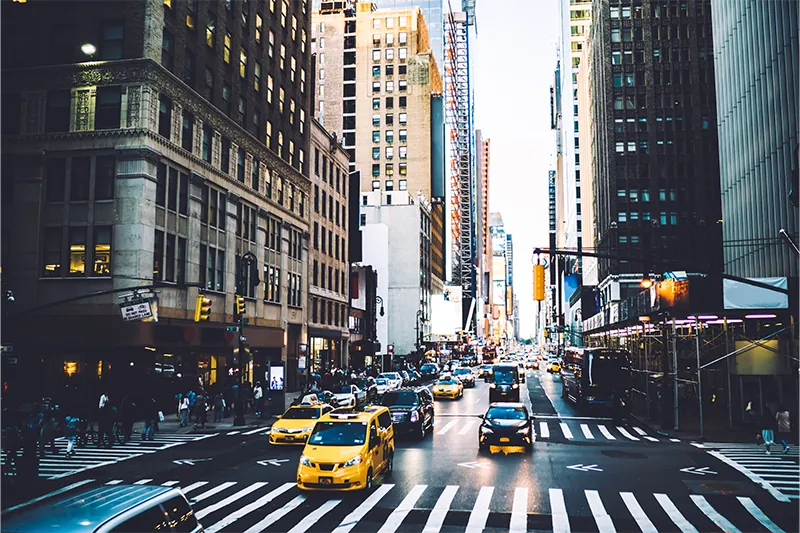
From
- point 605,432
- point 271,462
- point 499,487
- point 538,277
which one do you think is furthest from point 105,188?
point 605,432

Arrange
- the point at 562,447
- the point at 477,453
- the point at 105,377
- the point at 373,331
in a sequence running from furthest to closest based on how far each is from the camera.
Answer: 1. the point at 373,331
2. the point at 105,377
3. the point at 562,447
4. the point at 477,453

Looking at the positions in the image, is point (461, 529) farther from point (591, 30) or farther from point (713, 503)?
point (591, 30)

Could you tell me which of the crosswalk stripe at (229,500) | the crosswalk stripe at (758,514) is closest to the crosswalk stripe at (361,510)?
the crosswalk stripe at (229,500)

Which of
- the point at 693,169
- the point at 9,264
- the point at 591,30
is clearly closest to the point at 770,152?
the point at 9,264

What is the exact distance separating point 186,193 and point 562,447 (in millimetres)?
26827

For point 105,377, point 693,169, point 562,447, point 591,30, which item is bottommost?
point 562,447

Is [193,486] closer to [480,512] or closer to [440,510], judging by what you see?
[440,510]

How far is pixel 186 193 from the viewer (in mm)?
40438

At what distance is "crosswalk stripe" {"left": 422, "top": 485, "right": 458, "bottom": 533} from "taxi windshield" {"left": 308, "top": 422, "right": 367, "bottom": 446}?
2.48m

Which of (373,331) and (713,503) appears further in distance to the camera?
(373,331)

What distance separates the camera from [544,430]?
3094cm

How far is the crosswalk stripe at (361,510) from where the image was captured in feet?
44.3

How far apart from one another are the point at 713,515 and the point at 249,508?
10385mm

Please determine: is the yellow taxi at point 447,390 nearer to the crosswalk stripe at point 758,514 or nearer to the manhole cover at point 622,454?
the manhole cover at point 622,454
